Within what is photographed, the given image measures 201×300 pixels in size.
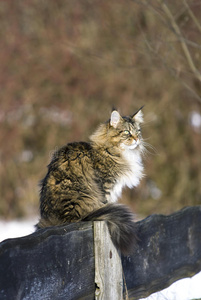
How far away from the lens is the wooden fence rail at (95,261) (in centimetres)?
234

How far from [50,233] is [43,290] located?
1.03 feet

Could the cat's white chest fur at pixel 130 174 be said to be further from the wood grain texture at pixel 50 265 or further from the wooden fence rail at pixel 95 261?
the wood grain texture at pixel 50 265

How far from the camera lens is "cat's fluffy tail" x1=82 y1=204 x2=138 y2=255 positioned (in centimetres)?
298

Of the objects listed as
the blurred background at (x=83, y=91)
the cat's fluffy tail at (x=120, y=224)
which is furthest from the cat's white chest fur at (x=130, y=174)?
the blurred background at (x=83, y=91)

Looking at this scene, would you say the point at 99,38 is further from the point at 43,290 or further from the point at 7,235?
the point at 43,290

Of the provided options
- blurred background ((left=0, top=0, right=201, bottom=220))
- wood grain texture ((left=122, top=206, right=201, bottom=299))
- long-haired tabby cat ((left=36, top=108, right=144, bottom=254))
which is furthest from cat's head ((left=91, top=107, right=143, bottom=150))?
blurred background ((left=0, top=0, right=201, bottom=220))

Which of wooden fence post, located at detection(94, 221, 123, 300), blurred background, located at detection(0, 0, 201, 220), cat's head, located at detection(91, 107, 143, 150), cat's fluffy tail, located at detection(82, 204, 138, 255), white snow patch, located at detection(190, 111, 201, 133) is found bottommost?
wooden fence post, located at detection(94, 221, 123, 300)

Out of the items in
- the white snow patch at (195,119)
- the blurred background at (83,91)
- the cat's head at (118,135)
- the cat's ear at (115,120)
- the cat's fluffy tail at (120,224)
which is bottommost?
the cat's fluffy tail at (120,224)

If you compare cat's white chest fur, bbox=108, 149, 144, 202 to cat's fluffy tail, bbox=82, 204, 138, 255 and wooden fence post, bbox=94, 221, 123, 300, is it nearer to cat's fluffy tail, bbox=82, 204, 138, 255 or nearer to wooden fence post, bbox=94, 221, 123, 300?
cat's fluffy tail, bbox=82, 204, 138, 255

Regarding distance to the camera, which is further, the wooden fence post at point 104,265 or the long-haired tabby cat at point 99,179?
the long-haired tabby cat at point 99,179

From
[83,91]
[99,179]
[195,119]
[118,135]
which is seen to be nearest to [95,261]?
[99,179]

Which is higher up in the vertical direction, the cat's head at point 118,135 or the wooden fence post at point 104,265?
the cat's head at point 118,135

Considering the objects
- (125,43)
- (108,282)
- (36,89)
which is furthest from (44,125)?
(108,282)

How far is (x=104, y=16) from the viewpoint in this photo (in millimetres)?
8164
